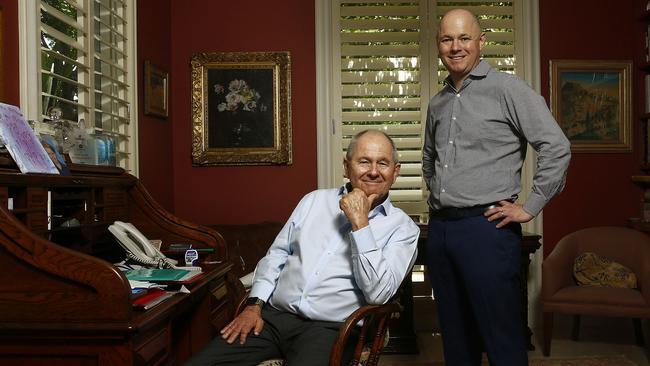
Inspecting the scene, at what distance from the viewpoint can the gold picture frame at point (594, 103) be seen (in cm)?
477

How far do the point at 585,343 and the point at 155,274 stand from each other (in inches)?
129

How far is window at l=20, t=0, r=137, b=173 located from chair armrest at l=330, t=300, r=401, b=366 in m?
1.38

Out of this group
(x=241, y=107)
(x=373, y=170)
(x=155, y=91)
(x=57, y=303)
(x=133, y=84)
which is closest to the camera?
(x=57, y=303)

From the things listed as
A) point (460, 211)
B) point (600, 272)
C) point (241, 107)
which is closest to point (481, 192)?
point (460, 211)

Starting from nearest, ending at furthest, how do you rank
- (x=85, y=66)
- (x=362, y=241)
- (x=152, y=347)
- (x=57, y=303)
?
(x=57, y=303)
(x=152, y=347)
(x=362, y=241)
(x=85, y=66)

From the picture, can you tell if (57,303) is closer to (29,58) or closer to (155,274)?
(155,274)

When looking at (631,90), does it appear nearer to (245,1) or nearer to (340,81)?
(340,81)

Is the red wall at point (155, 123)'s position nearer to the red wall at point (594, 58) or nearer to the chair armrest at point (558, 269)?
the chair armrest at point (558, 269)

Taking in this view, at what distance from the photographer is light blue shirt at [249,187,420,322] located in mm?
2160

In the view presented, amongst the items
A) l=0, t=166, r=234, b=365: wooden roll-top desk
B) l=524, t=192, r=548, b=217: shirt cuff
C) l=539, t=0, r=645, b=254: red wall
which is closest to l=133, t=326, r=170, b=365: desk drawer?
l=0, t=166, r=234, b=365: wooden roll-top desk

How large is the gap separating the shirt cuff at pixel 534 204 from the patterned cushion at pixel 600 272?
205cm

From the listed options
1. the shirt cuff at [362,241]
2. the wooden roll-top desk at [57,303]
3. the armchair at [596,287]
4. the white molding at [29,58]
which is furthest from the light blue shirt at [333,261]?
the armchair at [596,287]

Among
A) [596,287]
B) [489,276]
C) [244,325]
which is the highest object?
[489,276]

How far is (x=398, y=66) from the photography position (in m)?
4.77
